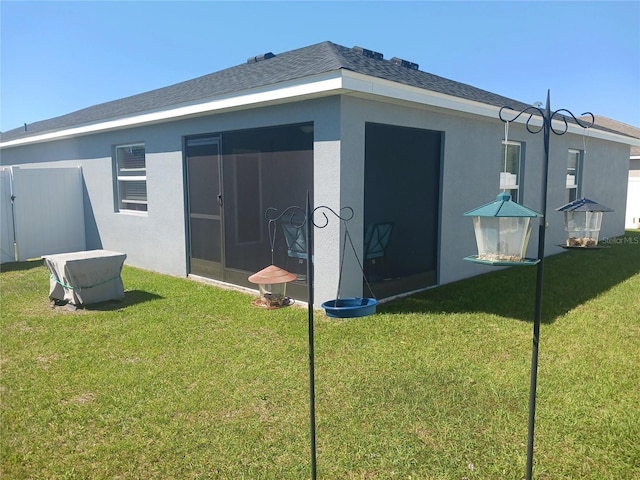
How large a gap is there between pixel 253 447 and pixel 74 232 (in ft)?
30.2

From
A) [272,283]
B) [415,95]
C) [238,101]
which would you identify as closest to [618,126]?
[415,95]

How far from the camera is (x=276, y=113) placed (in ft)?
19.6

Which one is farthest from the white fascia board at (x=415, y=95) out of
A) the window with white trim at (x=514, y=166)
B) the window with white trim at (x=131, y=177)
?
the window with white trim at (x=131, y=177)

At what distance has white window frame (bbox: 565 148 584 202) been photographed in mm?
10548

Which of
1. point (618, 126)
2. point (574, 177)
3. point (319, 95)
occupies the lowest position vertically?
point (574, 177)

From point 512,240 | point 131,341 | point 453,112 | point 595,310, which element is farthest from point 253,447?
point 453,112

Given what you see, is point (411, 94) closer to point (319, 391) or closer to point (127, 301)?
point (319, 391)

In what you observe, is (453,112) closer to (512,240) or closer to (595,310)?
(595,310)

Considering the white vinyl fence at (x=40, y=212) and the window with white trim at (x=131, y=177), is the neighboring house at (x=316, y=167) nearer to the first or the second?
the window with white trim at (x=131, y=177)

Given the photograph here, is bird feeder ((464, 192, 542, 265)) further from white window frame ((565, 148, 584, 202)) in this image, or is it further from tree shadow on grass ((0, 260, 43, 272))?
white window frame ((565, 148, 584, 202))

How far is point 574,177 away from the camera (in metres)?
10.8

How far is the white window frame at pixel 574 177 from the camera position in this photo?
34.6ft

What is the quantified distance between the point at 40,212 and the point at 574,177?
39.4 feet

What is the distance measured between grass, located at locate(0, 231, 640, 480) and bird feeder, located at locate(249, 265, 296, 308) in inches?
29.9
